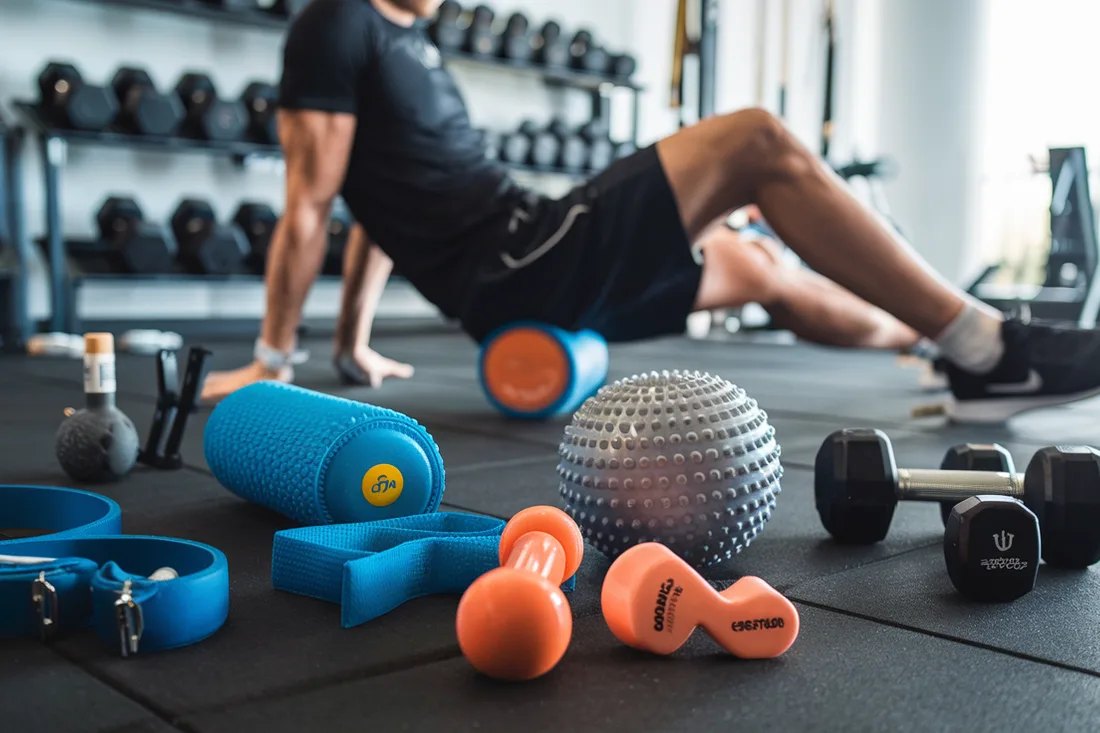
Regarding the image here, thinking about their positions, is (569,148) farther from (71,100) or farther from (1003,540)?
(1003,540)

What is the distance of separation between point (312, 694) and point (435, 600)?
0.74 ft

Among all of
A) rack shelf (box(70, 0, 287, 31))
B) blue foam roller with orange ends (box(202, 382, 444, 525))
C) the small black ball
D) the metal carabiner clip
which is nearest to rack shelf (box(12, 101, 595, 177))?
rack shelf (box(70, 0, 287, 31))

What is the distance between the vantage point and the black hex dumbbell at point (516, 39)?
5184mm

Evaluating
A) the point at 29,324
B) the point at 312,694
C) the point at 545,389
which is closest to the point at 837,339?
the point at 545,389

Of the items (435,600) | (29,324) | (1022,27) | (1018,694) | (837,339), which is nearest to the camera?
(1018,694)

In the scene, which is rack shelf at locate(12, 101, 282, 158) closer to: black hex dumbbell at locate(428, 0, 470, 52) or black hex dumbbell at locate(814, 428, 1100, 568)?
black hex dumbbell at locate(428, 0, 470, 52)

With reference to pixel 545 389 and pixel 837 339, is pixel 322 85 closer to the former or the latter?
pixel 545 389

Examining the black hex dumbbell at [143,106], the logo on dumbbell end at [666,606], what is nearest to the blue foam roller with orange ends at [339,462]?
the logo on dumbbell end at [666,606]

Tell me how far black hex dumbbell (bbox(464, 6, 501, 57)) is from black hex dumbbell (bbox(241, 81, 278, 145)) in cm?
112

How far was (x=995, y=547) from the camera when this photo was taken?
0.88 m

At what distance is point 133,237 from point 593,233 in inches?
111

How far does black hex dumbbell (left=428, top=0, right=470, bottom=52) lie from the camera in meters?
4.89

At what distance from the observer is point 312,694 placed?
684mm

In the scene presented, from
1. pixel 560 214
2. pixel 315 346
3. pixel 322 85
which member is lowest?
pixel 315 346
